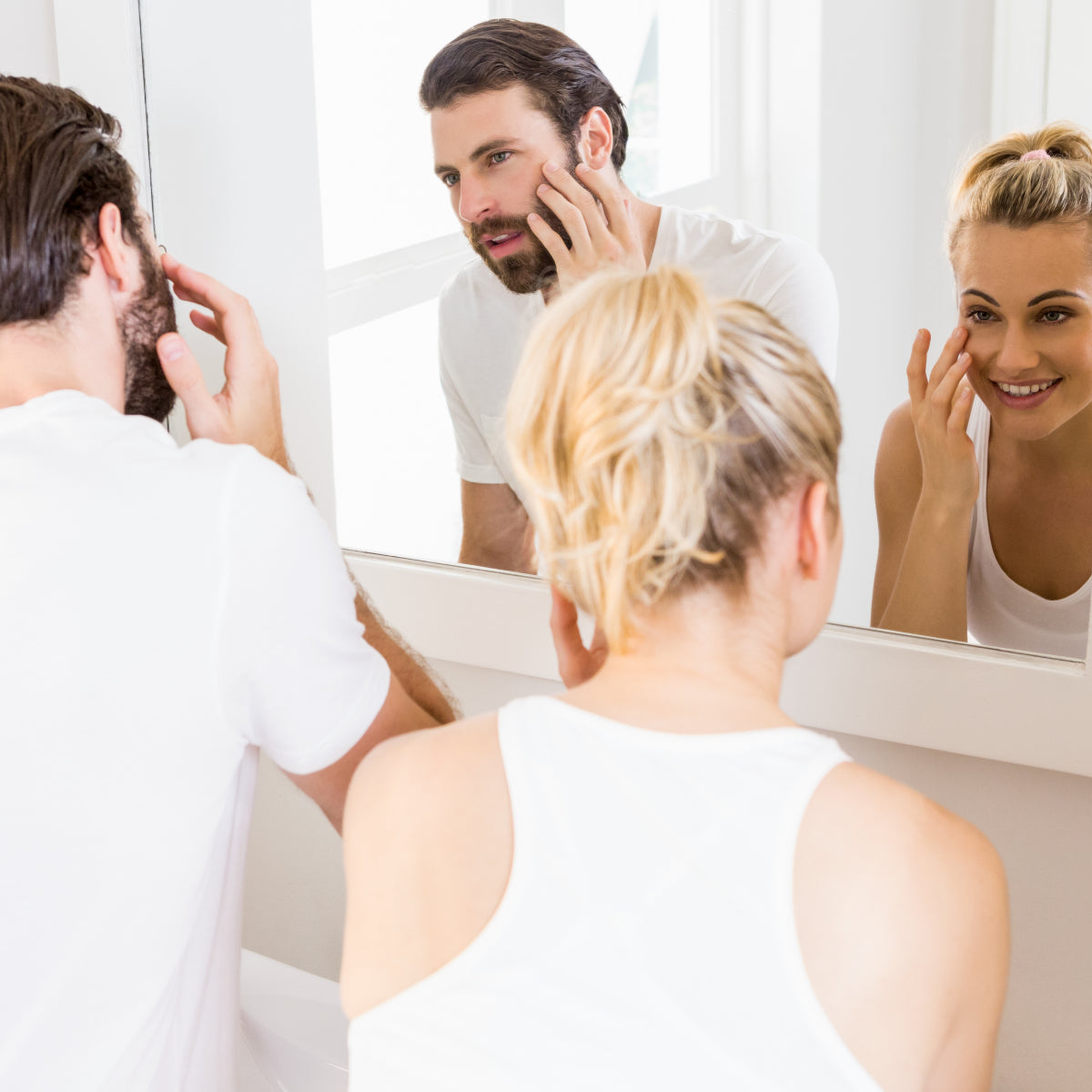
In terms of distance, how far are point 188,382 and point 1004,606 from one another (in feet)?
2.44

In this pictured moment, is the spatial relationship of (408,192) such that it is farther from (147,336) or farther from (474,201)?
(147,336)

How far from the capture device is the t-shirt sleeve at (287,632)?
31.4 inches

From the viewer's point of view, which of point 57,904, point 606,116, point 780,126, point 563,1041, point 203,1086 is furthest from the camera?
point 606,116

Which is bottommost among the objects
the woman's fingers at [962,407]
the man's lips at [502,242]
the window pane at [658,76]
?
the woman's fingers at [962,407]

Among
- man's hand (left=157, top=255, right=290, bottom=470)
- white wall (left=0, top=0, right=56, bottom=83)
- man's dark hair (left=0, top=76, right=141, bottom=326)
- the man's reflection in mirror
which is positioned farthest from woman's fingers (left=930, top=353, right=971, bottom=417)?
white wall (left=0, top=0, right=56, bottom=83)

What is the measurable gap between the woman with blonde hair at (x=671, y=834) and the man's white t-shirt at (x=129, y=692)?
0.59ft

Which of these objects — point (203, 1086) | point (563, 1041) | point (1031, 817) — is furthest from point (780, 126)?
point (203, 1086)

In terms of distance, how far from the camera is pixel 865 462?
1.09m

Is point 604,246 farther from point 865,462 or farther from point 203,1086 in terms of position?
point 203,1086

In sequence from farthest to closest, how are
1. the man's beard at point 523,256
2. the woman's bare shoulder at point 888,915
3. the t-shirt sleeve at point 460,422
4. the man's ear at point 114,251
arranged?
1. the t-shirt sleeve at point 460,422
2. the man's beard at point 523,256
3. the man's ear at point 114,251
4. the woman's bare shoulder at point 888,915

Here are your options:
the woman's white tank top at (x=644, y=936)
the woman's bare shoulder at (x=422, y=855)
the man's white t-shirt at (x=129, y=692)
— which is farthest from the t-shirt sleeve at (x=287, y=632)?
the woman's white tank top at (x=644, y=936)

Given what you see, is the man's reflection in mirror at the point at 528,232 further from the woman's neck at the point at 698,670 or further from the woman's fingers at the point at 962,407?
the woman's neck at the point at 698,670

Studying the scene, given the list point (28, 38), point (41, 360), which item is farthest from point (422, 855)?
point (28, 38)

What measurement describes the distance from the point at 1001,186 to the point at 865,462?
26 centimetres
